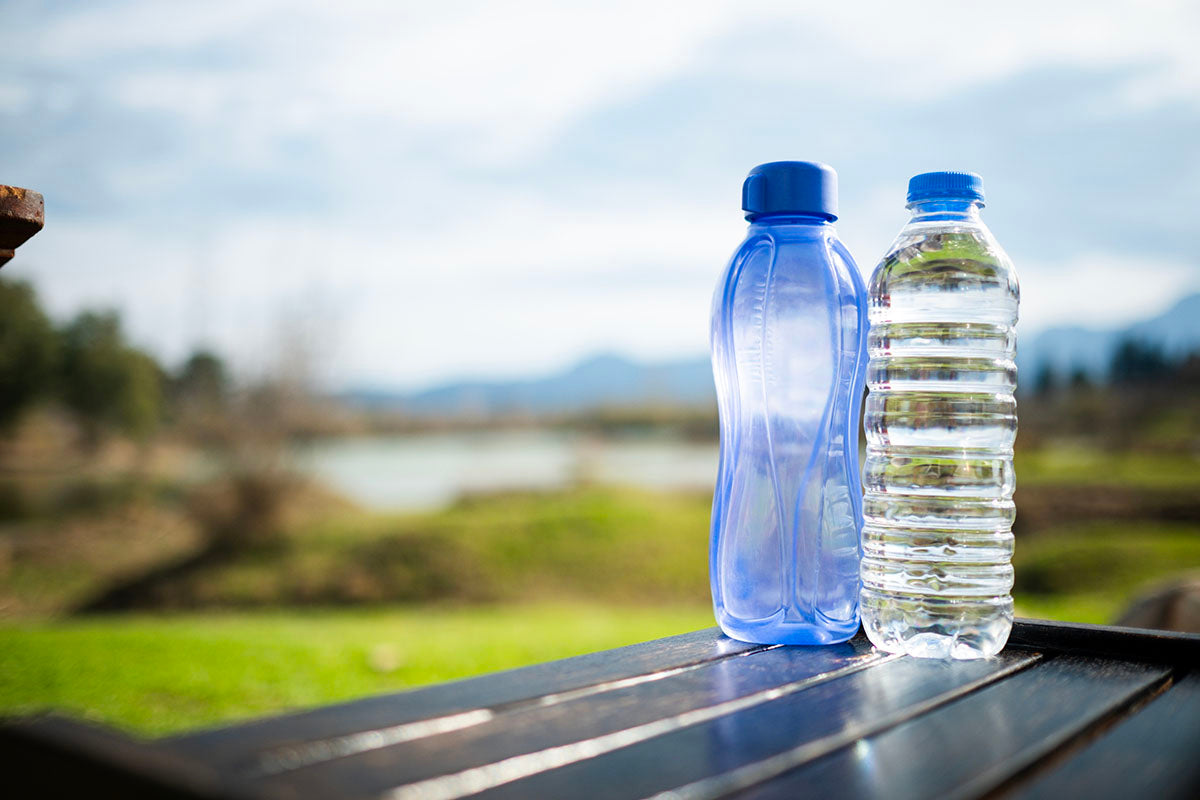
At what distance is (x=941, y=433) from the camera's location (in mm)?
1243

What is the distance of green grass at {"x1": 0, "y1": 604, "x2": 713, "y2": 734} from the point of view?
15.5 feet

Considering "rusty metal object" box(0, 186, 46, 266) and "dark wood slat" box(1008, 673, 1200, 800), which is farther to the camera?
"rusty metal object" box(0, 186, 46, 266)

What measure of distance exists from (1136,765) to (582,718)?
0.41 metres

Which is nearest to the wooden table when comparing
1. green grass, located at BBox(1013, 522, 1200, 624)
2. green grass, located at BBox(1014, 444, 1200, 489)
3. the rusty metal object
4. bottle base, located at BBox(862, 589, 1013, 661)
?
bottle base, located at BBox(862, 589, 1013, 661)

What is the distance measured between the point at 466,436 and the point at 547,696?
Answer: 9289 millimetres

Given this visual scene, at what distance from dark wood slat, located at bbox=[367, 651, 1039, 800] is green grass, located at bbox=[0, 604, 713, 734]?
390 cm

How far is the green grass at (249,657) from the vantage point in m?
4.71

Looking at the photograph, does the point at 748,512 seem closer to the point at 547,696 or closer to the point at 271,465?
the point at 547,696

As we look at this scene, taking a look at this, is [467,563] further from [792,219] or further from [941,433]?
[792,219]

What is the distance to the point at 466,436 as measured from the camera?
10.0 metres

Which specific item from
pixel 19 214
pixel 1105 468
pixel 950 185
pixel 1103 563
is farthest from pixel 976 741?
pixel 1105 468

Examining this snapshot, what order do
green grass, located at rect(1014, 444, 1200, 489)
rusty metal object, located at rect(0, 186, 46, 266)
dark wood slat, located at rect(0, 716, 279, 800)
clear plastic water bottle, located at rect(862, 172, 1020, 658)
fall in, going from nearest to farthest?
dark wood slat, located at rect(0, 716, 279, 800) → rusty metal object, located at rect(0, 186, 46, 266) → clear plastic water bottle, located at rect(862, 172, 1020, 658) → green grass, located at rect(1014, 444, 1200, 489)

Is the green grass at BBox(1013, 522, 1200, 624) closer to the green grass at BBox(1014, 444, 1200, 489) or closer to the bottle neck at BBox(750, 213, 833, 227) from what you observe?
the green grass at BBox(1014, 444, 1200, 489)

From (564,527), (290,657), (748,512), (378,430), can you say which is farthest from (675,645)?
(378,430)
